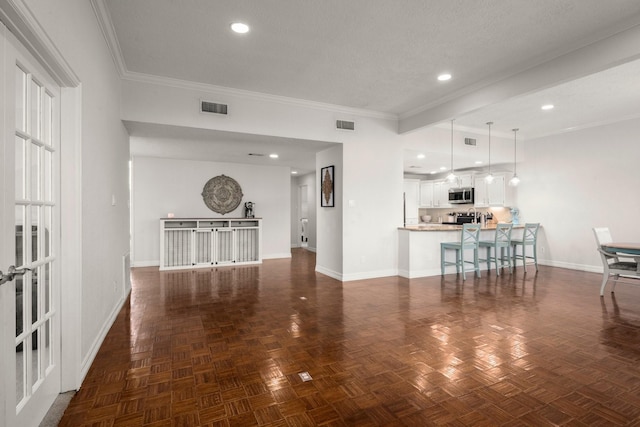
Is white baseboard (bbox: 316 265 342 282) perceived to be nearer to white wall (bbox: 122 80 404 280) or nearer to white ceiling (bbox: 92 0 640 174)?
white wall (bbox: 122 80 404 280)

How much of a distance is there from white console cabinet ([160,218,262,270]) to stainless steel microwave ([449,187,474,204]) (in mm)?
5246

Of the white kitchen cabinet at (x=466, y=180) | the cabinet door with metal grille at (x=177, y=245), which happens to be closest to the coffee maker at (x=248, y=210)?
the cabinet door with metal grille at (x=177, y=245)

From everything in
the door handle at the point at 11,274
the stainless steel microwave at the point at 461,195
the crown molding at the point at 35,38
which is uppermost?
the crown molding at the point at 35,38

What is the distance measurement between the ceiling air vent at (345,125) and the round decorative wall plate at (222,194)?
3616 mm

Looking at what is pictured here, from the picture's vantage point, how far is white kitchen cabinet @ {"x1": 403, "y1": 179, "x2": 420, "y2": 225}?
10008 mm

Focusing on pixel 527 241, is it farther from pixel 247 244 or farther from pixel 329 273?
pixel 247 244

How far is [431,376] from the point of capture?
89.8 inches

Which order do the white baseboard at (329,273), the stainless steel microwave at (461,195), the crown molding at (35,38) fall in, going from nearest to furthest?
the crown molding at (35,38) < the white baseboard at (329,273) < the stainless steel microwave at (461,195)

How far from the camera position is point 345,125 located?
5.32m

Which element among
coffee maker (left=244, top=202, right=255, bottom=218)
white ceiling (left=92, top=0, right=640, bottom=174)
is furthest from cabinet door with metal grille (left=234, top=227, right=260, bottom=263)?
white ceiling (left=92, top=0, right=640, bottom=174)

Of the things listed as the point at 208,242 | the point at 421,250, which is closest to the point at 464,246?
the point at 421,250

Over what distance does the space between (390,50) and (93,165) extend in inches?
117

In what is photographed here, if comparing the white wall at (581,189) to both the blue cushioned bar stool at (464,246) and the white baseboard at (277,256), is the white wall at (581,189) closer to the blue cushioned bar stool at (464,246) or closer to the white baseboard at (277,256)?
the blue cushioned bar stool at (464,246)

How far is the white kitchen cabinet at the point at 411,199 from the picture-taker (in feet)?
32.8
